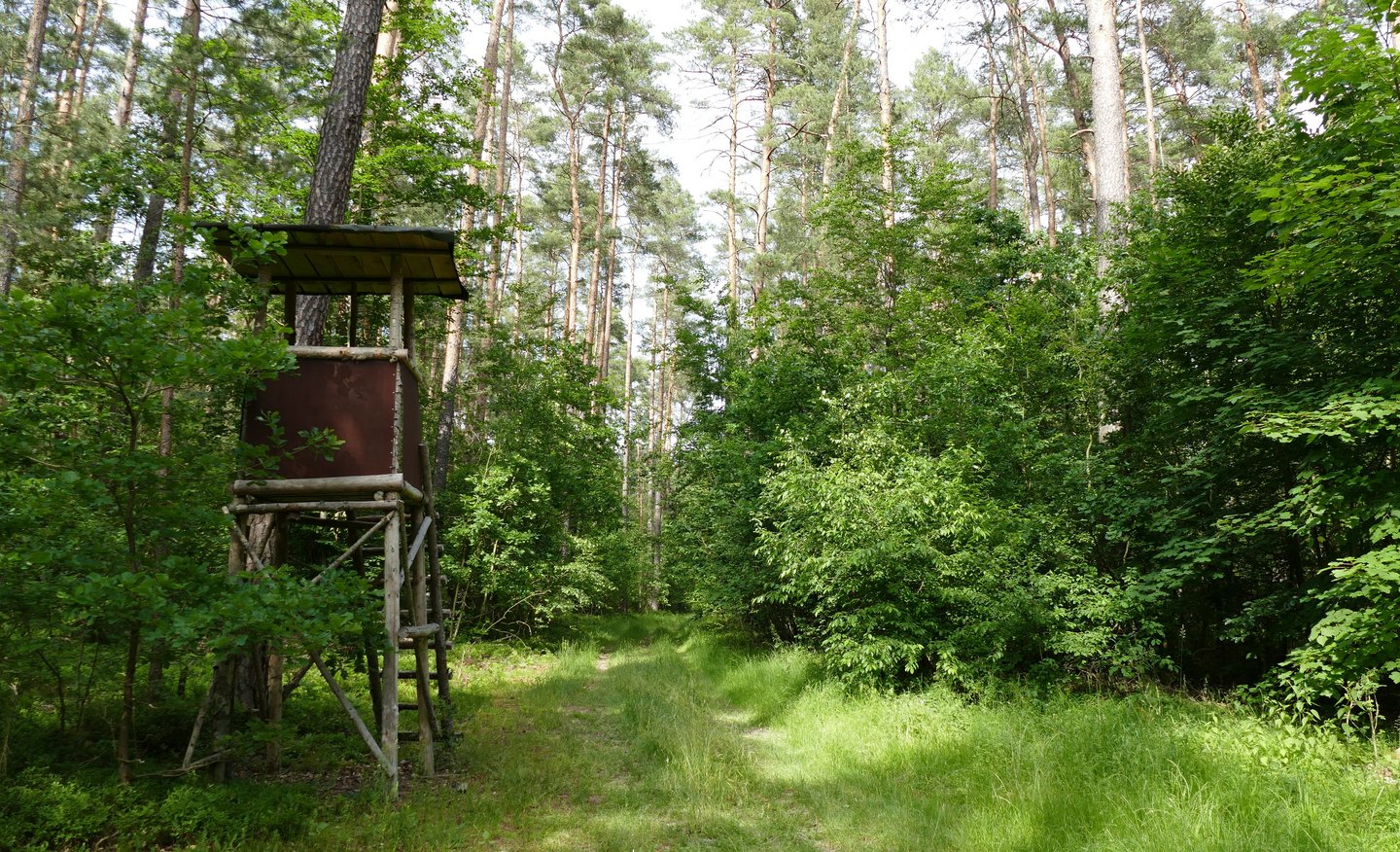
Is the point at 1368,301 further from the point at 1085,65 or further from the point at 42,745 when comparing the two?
the point at 1085,65

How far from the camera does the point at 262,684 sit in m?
6.24

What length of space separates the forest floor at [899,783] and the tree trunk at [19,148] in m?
9.57

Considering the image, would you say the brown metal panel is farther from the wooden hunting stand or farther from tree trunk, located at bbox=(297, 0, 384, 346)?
tree trunk, located at bbox=(297, 0, 384, 346)

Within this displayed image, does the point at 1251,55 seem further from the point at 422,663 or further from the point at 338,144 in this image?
the point at 422,663

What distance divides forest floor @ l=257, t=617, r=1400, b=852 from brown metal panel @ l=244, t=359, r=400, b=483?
2.66 metres

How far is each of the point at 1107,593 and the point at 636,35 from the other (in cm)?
2095

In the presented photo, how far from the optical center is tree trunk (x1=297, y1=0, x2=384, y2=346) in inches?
269

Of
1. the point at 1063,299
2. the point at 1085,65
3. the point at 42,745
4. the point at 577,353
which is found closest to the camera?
the point at 42,745

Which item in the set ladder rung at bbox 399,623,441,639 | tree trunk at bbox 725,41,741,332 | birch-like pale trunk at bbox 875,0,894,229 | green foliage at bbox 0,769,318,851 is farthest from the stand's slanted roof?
tree trunk at bbox 725,41,741,332

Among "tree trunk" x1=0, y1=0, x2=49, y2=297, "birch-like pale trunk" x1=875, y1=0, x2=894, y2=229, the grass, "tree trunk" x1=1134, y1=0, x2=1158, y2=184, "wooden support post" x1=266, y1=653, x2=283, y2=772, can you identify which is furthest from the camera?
→ "tree trunk" x1=1134, y1=0, x2=1158, y2=184

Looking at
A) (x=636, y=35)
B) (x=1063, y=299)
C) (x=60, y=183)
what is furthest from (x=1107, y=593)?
(x=636, y=35)

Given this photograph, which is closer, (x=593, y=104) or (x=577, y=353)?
(x=577, y=353)

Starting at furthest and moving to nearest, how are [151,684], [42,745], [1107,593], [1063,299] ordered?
[1063,299] < [1107,593] < [151,684] < [42,745]

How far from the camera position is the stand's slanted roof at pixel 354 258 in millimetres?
5648
